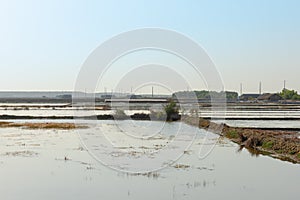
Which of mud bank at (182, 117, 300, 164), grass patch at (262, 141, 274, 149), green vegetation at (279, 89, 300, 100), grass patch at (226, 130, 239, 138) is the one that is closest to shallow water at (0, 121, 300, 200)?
mud bank at (182, 117, 300, 164)

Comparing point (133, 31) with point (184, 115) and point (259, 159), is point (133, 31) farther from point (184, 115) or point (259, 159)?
point (184, 115)

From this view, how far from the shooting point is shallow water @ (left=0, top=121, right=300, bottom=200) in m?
8.67

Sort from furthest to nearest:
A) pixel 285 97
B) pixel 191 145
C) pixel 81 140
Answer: pixel 285 97, pixel 81 140, pixel 191 145

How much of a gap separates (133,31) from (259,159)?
5681 millimetres

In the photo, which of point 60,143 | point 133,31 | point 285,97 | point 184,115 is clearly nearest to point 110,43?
point 133,31

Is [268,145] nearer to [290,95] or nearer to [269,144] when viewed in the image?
[269,144]

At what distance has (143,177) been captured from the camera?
10.4 metres

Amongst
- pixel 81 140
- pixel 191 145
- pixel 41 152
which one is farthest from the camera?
pixel 81 140

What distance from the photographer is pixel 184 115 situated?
107 ft

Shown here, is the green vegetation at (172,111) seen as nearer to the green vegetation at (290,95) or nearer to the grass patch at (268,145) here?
the grass patch at (268,145)

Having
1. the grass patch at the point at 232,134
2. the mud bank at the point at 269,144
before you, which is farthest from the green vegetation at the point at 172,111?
the grass patch at the point at 232,134

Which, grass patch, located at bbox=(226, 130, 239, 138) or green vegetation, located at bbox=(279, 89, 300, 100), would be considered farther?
green vegetation, located at bbox=(279, 89, 300, 100)

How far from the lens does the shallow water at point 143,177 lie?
867 cm

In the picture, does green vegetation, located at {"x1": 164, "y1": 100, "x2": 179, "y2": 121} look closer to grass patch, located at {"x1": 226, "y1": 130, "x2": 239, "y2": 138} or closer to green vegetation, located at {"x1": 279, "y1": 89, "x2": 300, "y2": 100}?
grass patch, located at {"x1": 226, "y1": 130, "x2": 239, "y2": 138}
